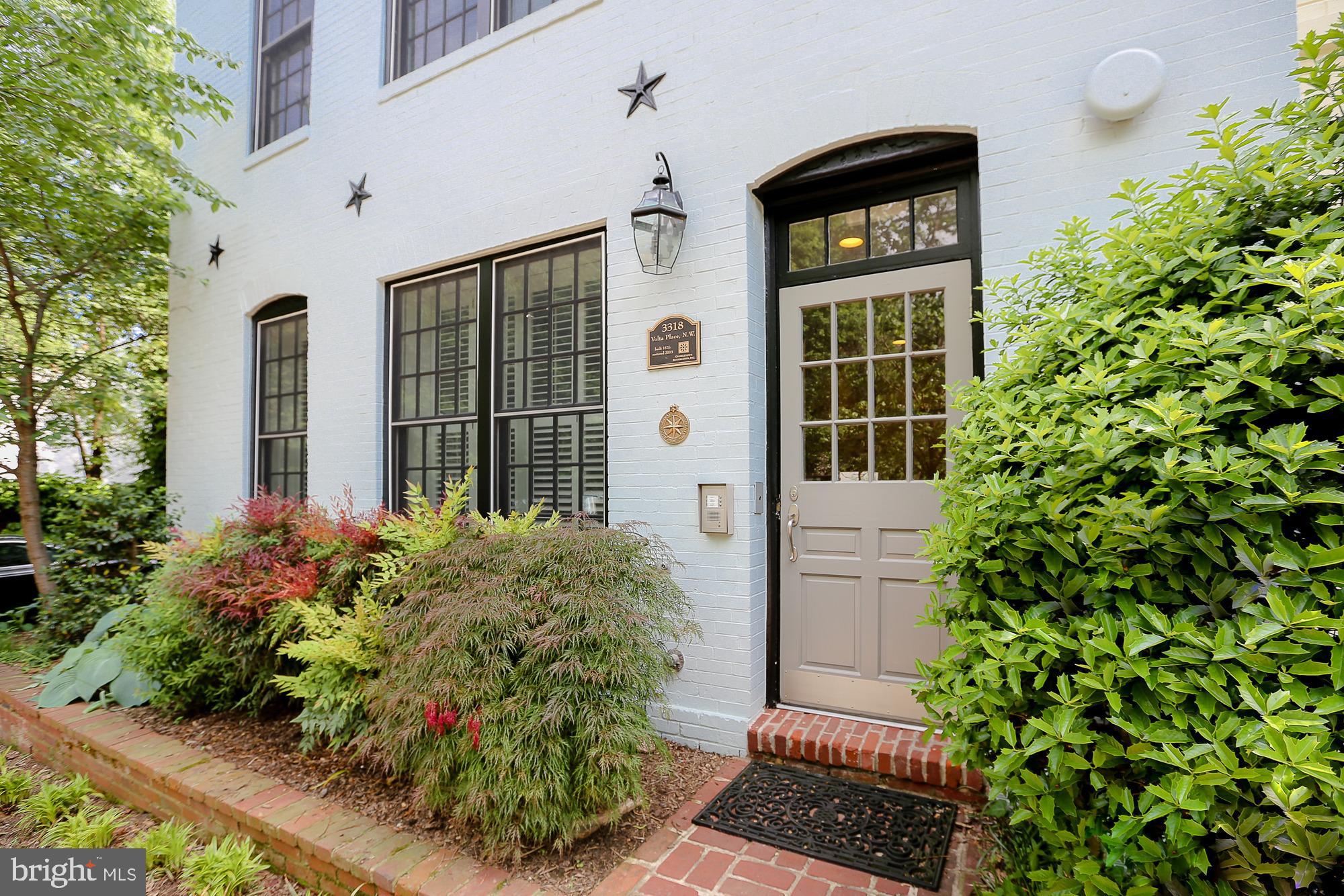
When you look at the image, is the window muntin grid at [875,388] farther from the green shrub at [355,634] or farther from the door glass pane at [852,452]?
the green shrub at [355,634]

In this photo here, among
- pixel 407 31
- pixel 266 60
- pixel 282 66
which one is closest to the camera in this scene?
pixel 407 31

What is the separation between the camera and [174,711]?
3.82m

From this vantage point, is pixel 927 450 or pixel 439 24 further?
pixel 439 24

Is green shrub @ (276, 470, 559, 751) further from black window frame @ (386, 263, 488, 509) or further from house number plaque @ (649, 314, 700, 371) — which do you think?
black window frame @ (386, 263, 488, 509)

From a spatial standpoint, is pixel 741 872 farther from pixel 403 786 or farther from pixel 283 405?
pixel 283 405

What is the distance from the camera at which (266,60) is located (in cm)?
605

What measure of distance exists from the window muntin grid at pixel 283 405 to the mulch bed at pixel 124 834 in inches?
93.9

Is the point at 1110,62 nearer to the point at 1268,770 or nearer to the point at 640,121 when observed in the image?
the point at 640,121

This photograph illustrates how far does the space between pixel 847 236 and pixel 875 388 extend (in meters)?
0.81

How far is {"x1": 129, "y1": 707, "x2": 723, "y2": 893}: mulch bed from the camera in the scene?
236 centimetres

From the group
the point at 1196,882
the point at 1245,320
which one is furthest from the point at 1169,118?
the point at 1196,882

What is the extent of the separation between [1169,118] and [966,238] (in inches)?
32.4

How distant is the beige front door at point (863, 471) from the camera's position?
10.2 feet

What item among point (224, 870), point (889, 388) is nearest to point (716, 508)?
point (889, 388)
